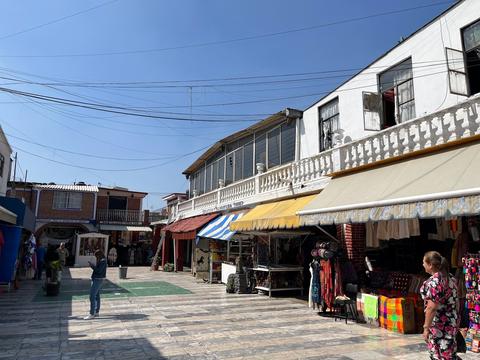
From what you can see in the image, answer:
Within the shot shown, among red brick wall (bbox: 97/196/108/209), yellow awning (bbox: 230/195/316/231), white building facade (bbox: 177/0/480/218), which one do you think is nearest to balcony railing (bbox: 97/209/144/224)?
red brick wall (bbox: 97/196/108/209)

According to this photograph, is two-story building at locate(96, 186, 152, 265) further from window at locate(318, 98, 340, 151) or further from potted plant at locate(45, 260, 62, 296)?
window at locate(318, 98, 340, 151)

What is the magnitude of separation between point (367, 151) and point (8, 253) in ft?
39.7

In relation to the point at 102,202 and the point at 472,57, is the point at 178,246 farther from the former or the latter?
the point at 472,57

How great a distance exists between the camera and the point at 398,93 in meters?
10.4

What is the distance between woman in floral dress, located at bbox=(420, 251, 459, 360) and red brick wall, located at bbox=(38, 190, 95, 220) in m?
33.3

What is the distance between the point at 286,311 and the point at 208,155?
1516cm

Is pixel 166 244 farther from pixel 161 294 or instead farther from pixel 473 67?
pixel 473 67

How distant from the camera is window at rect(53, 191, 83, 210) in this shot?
32969mm

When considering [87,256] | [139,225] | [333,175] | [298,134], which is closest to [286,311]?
[333,175]

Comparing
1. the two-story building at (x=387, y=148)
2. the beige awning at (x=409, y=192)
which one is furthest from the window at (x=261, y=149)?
the beige awning at (x=409, y=192)

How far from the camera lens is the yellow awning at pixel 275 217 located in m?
10.1

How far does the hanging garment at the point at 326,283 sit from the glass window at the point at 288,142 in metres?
6.36

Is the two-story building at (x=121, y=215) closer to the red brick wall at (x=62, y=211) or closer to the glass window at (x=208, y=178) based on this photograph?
the red brick wall at (x=62, y=211)

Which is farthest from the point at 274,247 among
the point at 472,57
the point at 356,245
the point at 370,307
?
the point at 472,57
